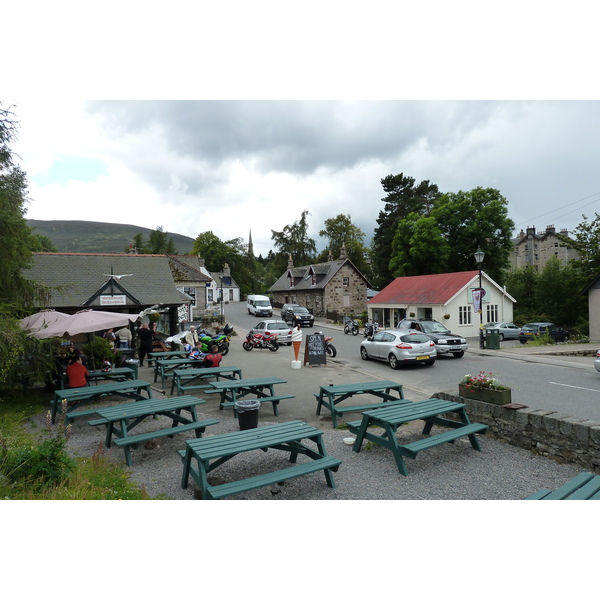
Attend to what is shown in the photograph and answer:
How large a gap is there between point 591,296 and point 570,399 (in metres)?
21.0

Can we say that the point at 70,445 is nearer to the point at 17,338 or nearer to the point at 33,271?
the point at 17,338

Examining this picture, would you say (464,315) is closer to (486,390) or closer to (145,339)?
(145,339)

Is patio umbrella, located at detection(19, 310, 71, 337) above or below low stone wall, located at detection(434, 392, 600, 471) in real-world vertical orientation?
above

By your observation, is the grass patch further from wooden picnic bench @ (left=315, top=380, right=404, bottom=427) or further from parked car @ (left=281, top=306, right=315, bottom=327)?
parked car @ (left=281, top=306, right=315, bottom=327)

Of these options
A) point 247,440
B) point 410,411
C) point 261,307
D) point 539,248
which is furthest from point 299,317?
point 539,248

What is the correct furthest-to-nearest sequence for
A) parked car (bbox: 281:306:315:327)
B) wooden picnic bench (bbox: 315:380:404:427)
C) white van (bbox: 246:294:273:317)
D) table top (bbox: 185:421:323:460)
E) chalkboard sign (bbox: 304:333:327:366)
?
white van (bbox: 246:294:273:317) → parked car (bbox: 281:306:315:327) → chalkboard sign (bbox: 304:333:327:366) → wooden picnic bench (bbox: 315:380:404:427) → table top (bbox: 185:421:323:460)

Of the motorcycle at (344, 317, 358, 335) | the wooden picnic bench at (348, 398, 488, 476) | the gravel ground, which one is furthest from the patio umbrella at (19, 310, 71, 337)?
the motorcycle at (344, 317, 358, 335)

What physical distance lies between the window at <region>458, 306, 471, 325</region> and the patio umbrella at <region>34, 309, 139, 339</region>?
24.0 m

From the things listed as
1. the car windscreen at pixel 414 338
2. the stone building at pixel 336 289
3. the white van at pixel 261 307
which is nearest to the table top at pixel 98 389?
the car windscreen at pixel 414 338

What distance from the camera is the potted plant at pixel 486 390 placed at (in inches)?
263

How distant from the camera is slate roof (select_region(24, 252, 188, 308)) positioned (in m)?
18.6

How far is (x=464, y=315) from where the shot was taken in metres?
29.5

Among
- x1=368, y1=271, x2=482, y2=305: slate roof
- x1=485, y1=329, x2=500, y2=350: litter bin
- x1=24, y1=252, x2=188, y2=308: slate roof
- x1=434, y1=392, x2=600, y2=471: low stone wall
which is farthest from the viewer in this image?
x1=368, y1=271, x2=482, y2=305: slate roof

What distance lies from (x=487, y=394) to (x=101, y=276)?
1831 cm
